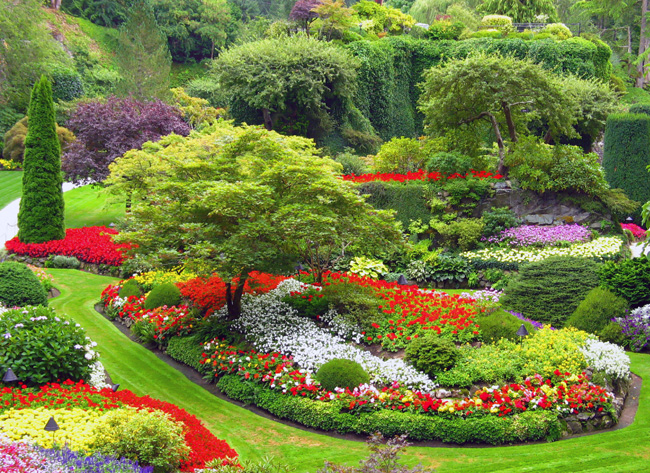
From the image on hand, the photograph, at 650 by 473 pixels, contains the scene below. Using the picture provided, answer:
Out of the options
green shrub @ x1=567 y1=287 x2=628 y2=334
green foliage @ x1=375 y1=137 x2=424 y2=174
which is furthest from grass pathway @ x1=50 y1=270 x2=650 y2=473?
green foliage @ x1=375 y1=137 x2=424 y2=174

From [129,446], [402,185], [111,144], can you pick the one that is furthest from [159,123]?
[129,446]

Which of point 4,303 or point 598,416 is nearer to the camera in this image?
point 598,416

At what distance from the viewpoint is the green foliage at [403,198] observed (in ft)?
61.9

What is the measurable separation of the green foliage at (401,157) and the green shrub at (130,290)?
998 cm

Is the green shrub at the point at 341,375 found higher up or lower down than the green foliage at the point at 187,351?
higher up

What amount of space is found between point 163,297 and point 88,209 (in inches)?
590

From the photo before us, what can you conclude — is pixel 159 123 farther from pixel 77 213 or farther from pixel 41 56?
pixel 41 56

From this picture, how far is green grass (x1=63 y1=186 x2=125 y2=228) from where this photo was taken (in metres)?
24.4

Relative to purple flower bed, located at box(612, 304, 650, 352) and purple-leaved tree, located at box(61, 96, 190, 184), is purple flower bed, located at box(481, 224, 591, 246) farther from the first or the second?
purple-leaved tree, located at box(61, 96, 190, 184)

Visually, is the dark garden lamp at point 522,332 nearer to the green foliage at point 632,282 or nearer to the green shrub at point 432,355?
the green shrub at point 432,355

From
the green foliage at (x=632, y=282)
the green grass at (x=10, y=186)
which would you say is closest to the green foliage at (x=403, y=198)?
the green foliage at (x=632, y=282)

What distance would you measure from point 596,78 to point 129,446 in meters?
30.5

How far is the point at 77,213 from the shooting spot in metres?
25.9

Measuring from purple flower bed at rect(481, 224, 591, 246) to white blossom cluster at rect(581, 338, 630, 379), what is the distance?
749 centimetres
